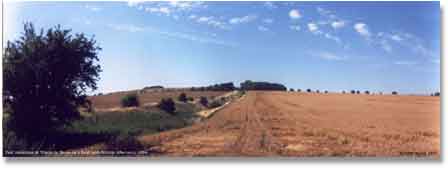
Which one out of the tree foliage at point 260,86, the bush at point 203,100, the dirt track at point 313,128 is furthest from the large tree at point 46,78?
the tree foliage at point 260,86

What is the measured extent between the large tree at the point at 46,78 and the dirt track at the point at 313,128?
89 cm

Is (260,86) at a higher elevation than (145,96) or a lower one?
higher

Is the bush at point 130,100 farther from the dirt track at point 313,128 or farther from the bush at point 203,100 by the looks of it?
the bush at point 203,100

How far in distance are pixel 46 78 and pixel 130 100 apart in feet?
3.12

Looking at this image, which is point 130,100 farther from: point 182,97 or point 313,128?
point 313,128

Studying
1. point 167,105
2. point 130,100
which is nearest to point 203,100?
point 167,105

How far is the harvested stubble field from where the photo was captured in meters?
9.06

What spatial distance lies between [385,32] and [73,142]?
347 cm

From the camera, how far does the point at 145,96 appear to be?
9102 mm

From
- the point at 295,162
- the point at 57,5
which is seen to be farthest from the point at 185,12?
the point at 295,162

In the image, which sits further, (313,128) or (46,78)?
(46,78)

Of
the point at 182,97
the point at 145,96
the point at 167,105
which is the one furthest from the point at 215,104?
the point at 145,96

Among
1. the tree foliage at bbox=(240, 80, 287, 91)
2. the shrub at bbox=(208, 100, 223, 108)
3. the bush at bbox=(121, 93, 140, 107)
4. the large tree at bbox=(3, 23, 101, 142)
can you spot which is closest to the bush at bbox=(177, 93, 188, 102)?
the shrub at bbox=(208, 100, 223, 108)

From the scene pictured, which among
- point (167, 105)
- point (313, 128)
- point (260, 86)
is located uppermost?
point (260, 86)
